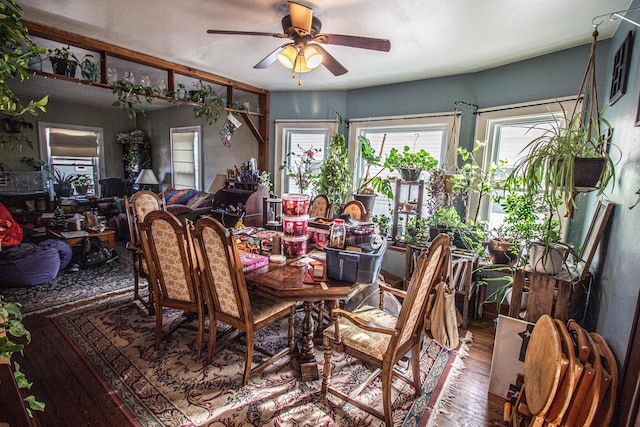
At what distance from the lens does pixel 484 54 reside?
2.92 m

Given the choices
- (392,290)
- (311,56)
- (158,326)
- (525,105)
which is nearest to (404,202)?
(525,105)

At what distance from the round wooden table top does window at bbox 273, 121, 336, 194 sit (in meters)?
3.42

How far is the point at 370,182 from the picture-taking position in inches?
161

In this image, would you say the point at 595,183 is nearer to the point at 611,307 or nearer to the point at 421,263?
the point at 611,307

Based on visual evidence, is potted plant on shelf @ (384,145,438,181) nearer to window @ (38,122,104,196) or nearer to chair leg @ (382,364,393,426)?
chair leg @ (382,364,393,426)

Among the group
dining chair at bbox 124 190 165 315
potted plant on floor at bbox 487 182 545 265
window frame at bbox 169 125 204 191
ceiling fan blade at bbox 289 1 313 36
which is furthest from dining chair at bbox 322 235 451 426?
window frame at bbox 169 125 204 191

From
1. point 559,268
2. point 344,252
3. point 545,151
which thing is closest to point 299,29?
point 344,252

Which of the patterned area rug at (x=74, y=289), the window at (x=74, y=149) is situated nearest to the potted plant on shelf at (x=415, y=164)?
the patterned area rug at (x=74, y=289)

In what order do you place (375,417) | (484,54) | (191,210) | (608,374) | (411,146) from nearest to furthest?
(608,374) → (375,417) → (484,54) → (411,146) → (191,210)

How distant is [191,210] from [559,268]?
15.9 feet

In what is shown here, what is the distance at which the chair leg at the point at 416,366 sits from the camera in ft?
6.31

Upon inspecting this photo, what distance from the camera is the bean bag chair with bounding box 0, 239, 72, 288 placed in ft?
10.4

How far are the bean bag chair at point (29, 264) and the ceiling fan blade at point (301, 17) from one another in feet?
11.7

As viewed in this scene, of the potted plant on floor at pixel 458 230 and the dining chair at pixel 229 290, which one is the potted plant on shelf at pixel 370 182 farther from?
the dining chair at pixel 229 290
